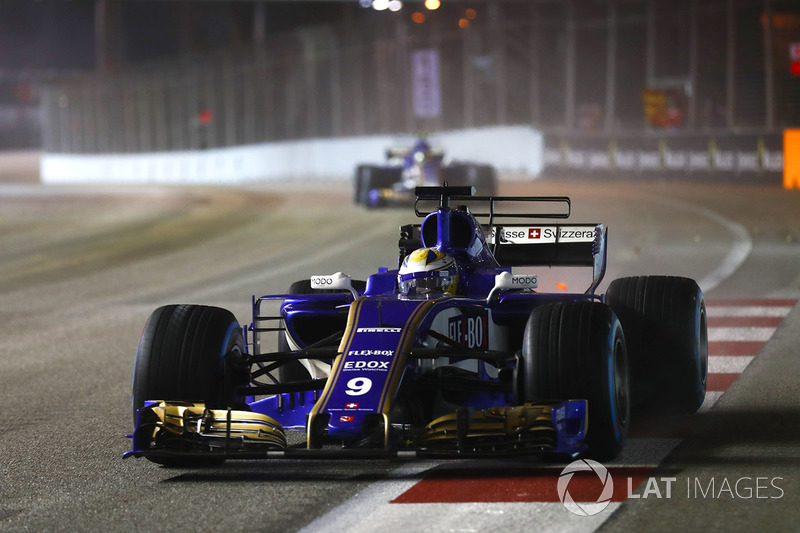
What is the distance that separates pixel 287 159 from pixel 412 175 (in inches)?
1008

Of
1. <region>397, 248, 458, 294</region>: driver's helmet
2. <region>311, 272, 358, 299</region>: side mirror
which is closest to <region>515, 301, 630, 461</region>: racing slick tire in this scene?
<region>397, 248, 458, 294</region>: driver's helmet

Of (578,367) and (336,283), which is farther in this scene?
(336,283)

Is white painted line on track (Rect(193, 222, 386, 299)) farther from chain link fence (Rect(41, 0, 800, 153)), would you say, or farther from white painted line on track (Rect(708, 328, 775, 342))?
chain link fence (Rect(41, 0, 800, 153))

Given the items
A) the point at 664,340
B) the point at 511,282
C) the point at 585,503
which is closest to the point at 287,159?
the point at 664,340

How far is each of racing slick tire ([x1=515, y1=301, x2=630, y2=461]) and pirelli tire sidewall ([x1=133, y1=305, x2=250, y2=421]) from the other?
155cm

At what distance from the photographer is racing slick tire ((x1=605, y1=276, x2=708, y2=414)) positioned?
300 inches

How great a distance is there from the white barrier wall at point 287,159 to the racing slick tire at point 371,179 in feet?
28.6

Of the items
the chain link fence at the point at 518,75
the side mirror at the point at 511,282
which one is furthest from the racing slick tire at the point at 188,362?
the chain link fence at the point at 518,75

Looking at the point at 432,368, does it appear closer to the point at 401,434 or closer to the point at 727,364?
the point at 401,434

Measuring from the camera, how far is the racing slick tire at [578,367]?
20.3 feet

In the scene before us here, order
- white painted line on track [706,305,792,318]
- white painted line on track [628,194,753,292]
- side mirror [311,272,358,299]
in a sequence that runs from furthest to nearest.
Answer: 1. white painted line on track [628,194,753,292]
2. white painted line on track [706,305,792,318]
3. side mirror [311,272,358,299]

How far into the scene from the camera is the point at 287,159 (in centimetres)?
5312

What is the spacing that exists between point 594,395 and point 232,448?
1.74 metres

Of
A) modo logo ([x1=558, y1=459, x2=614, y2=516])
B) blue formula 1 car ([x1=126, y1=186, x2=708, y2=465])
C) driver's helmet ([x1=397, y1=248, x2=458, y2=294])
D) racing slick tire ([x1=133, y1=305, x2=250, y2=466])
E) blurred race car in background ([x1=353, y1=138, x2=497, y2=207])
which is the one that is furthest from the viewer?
blurred race car in background ([x1=353, y1=138, x2=497, y2=207])
